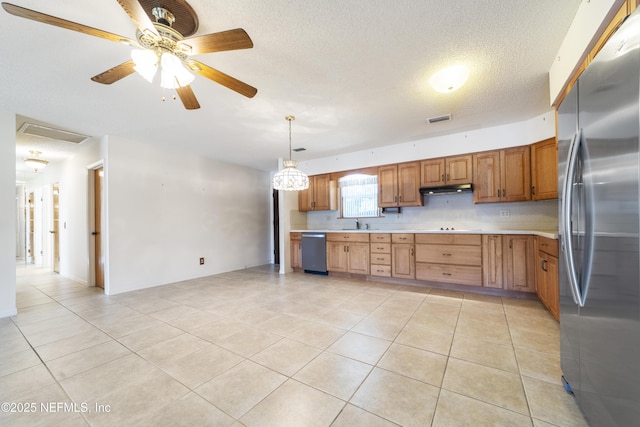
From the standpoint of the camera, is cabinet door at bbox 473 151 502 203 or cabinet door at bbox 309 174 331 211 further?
cabinet door at bbox 309 174 331 211

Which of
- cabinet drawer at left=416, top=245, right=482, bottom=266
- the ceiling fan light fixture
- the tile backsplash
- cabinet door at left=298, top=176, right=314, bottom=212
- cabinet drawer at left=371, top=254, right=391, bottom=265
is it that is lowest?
cabinet drawer at left=371, top=254, right=391, bottom=265

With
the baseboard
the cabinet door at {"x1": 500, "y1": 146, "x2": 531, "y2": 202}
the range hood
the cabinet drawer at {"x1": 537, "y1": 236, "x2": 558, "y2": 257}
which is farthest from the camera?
the range hood

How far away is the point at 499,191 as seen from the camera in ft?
12.1

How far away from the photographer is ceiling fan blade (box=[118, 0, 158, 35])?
48.9 inches

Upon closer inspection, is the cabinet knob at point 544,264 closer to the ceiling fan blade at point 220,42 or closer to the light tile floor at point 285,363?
the light tile floor at point 285,363

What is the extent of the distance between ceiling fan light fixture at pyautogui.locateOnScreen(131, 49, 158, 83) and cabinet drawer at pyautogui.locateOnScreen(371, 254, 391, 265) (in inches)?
153

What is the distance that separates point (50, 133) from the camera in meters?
3.66

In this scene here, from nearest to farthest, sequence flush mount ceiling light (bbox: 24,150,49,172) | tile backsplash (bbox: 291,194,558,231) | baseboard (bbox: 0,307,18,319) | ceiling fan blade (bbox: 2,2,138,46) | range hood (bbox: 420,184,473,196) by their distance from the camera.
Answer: ceiling fan blade (bbox: 2,2,138,46) < baseboard (bbox: 0,307,18,319) < tile backsplash (bbox: 291,194,558,231) < range hood (bbox: 420,184,473,196) < flush mount ceiling light (bbox: 24,150,49,172)

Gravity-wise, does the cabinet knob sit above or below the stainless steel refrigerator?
below

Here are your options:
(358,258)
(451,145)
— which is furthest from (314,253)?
(451,145)

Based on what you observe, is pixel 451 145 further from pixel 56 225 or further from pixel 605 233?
pixel 56 225

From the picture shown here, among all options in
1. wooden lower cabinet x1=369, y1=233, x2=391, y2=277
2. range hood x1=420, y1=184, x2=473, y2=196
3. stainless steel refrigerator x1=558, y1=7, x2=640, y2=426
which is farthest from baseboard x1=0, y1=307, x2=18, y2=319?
range hood x1=420, y1=184, x2=473, y2=196

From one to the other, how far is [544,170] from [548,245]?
4.20ft

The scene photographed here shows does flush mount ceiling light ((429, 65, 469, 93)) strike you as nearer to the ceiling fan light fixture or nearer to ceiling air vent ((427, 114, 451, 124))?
ceiling air vent ((427, 114, 451, 124))
